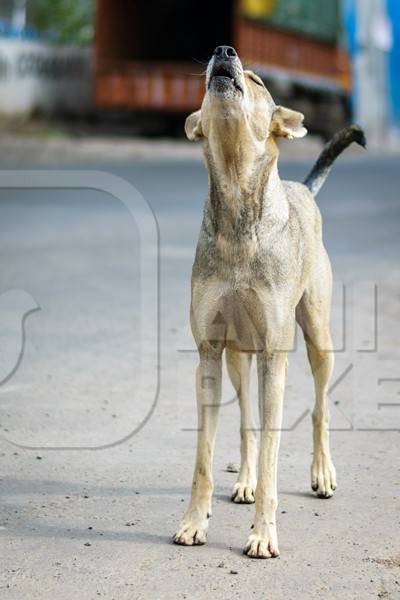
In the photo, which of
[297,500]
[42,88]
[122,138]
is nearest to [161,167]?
[122,138]

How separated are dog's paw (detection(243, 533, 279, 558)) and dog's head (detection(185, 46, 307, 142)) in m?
1.58

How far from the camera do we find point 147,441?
6941 mm

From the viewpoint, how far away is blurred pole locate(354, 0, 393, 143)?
103ft

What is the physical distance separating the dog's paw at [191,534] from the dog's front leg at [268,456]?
0.69 feet

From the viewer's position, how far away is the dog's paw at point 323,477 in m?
6.08

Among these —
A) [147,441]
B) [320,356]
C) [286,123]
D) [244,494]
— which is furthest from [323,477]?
[286,123]

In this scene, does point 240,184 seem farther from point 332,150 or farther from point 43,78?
point 43,78

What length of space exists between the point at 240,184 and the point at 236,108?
364mm

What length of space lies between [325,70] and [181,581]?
2588 centimetres

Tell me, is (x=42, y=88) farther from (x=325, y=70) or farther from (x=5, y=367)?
(x=5, y=367)

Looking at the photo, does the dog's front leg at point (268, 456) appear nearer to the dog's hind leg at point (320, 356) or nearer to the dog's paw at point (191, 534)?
the dog's paw at point (191, 534)

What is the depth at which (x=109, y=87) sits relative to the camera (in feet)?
88.9

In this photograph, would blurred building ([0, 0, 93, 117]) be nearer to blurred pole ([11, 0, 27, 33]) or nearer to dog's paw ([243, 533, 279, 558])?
blurred pole ([11, 0, 27, 33])

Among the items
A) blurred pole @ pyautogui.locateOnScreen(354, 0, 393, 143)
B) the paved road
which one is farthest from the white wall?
the paved road
